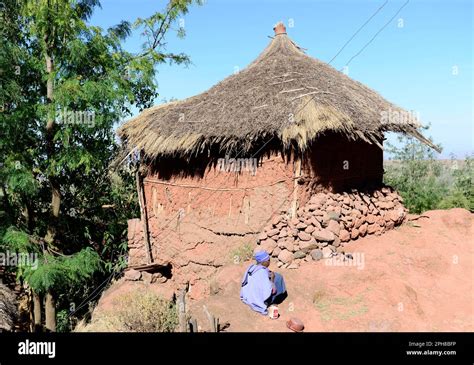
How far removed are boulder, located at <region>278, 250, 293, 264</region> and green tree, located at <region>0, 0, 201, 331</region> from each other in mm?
3303

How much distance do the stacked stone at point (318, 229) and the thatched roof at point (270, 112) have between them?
1153 millimetres

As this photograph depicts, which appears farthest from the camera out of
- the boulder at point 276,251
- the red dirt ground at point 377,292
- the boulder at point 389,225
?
the boulder at point 389,225

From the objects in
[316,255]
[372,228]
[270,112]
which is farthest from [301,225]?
A: [270,112]

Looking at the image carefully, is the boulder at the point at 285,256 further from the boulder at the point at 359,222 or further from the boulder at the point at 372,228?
the boulder at the point at 372,228

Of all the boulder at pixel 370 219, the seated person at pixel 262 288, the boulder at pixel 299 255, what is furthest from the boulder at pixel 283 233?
the boulder at pixel 370 219

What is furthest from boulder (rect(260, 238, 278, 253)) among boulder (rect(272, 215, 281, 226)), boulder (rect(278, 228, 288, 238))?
boulder (rect(272, 215, 281, 226))

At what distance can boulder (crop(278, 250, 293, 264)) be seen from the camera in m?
7.34

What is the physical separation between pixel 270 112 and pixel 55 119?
12.2ft

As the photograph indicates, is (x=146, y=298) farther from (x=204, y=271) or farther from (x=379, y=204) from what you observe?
(x=379, y=204)

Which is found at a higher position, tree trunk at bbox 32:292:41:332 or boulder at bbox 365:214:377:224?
boulder at bbox 365:214:377:224

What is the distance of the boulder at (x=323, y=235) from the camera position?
743cm

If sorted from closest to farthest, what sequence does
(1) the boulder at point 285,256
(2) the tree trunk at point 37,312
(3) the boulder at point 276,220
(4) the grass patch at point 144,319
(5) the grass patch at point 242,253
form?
1. (4) the grass patch at point 144,319
2. (1) the boulder at point 285,256
3. (3) the boulder at point 276,220
4. (5) the grass patch at point 242,253
5. (2) the tree trunk at point 37,312

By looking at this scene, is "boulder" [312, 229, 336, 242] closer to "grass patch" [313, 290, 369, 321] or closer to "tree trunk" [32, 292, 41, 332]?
"grass patch" [313, 290, 369, 321]

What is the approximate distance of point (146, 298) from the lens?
6.10 meters
